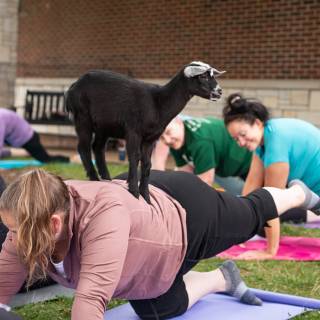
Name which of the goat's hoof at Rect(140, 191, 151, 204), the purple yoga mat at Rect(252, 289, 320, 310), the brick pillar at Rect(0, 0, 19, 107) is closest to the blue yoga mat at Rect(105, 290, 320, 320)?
the purple yoga mat at Rect(252, 289, 320, 310)

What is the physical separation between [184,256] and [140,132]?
2.25 feet

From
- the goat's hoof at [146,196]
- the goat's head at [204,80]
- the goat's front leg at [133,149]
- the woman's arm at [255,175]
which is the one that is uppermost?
the goat's head at [204,80]

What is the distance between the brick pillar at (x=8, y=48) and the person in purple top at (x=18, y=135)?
5278 millimetres

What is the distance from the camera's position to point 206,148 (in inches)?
196

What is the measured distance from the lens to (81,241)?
2.25 meters

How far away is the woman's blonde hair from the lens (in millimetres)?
2115

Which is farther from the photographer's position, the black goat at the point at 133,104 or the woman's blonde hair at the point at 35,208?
the black goat at the point at 133,104

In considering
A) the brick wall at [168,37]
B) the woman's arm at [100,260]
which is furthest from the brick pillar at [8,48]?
the woman's arm at [100,260]

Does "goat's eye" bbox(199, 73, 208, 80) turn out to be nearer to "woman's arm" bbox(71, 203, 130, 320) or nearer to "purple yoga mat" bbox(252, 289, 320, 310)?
"woman's arm" bbox(71, 203, 130, 320)

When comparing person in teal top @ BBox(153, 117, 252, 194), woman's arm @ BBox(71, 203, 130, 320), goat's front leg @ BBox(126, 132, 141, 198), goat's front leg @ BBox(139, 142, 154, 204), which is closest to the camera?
woman's arm @ BBox(71, 203, 130, 320)

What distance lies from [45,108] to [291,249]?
875 cm

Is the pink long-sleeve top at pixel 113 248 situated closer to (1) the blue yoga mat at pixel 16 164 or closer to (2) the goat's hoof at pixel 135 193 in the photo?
(2) the goat's hoof at pixel 135 193

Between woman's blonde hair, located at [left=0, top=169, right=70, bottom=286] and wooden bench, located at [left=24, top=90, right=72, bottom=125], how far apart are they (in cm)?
970

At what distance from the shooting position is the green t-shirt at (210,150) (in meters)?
4.97
